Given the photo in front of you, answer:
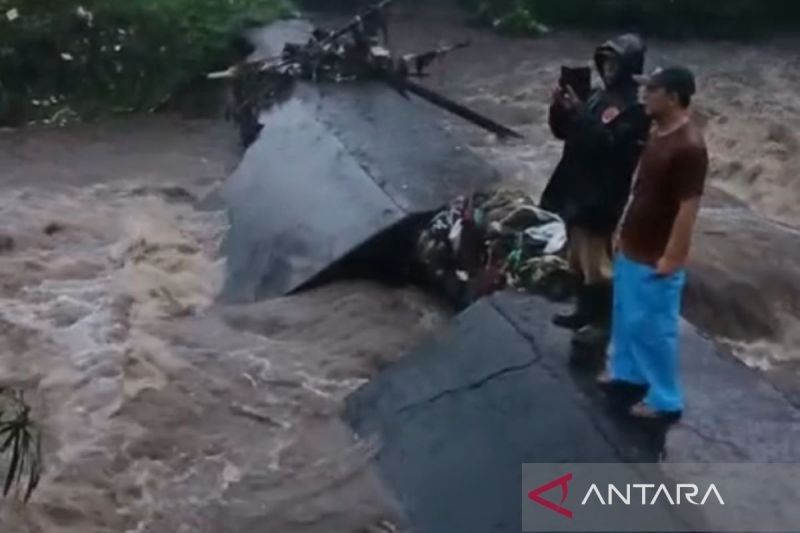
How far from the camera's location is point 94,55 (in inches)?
570

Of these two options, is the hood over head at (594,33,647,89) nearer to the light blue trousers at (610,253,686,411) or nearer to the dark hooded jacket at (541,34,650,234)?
the dark hooded jacket at (541,34,650,234)

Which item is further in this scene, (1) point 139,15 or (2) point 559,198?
(1) point 139,15

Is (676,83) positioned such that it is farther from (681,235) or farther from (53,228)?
(53,228)

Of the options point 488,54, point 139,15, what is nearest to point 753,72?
point 488,54

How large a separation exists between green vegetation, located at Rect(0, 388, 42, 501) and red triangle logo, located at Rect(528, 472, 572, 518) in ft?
6.08

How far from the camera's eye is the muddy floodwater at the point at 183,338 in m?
6.21

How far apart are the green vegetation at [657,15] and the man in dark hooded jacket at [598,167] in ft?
39.2

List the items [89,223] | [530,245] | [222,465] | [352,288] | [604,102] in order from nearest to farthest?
[604,102] < [222,465] < [530,245] < [352,288] < [89,223]

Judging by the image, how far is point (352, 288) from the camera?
8.34 m

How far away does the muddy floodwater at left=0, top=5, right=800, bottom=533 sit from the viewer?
20.4 feet

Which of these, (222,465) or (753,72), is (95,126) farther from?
(222,465)

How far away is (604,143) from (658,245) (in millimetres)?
602

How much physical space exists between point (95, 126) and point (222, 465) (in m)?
8.04

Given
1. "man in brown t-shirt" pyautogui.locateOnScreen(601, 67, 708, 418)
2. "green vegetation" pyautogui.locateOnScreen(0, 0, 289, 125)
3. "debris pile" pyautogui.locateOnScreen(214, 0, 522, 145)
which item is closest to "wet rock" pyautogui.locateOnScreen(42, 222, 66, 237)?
"debris pile" pyautogui.locateOnScreen(214, 0, 522, 145)
